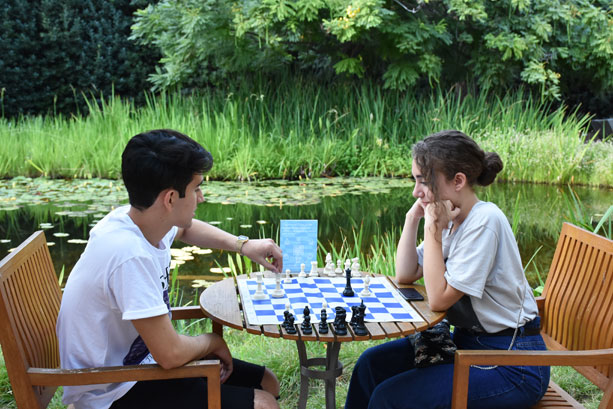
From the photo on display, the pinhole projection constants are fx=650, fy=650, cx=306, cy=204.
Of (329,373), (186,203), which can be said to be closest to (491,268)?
(329,373)

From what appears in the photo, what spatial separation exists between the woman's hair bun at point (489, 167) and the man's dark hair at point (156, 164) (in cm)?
104

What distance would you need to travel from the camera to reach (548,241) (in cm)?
627

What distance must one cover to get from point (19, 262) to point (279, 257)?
98 cm

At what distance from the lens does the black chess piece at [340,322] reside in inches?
80.1

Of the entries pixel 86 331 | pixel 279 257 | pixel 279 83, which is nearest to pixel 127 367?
pixel 86 331

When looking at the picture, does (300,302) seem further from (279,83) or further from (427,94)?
(427,94)

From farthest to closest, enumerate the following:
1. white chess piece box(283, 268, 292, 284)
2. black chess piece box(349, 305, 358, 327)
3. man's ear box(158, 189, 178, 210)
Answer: white chess piece box(283, 268, 292, 284), black chess piece box(349, 305, 358, 327), man's ear box(158, 189, 178, 210)

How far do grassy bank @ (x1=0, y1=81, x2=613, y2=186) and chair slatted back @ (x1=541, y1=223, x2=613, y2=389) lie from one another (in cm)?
656

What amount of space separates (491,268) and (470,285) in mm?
117

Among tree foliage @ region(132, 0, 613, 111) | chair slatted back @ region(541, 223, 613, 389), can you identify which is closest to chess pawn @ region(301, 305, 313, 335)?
chair slatted back @ region(541, 223, 613, 389)

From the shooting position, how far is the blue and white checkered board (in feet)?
7.21

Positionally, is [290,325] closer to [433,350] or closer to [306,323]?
[306,323]

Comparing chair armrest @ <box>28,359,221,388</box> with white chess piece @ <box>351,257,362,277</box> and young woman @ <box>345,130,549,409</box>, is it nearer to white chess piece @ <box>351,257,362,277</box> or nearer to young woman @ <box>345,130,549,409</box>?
young woman @ <box>345,130,549,409</box>

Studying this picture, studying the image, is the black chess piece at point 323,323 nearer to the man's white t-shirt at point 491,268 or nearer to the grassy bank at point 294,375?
the man's white t-shirt at point 491,268
